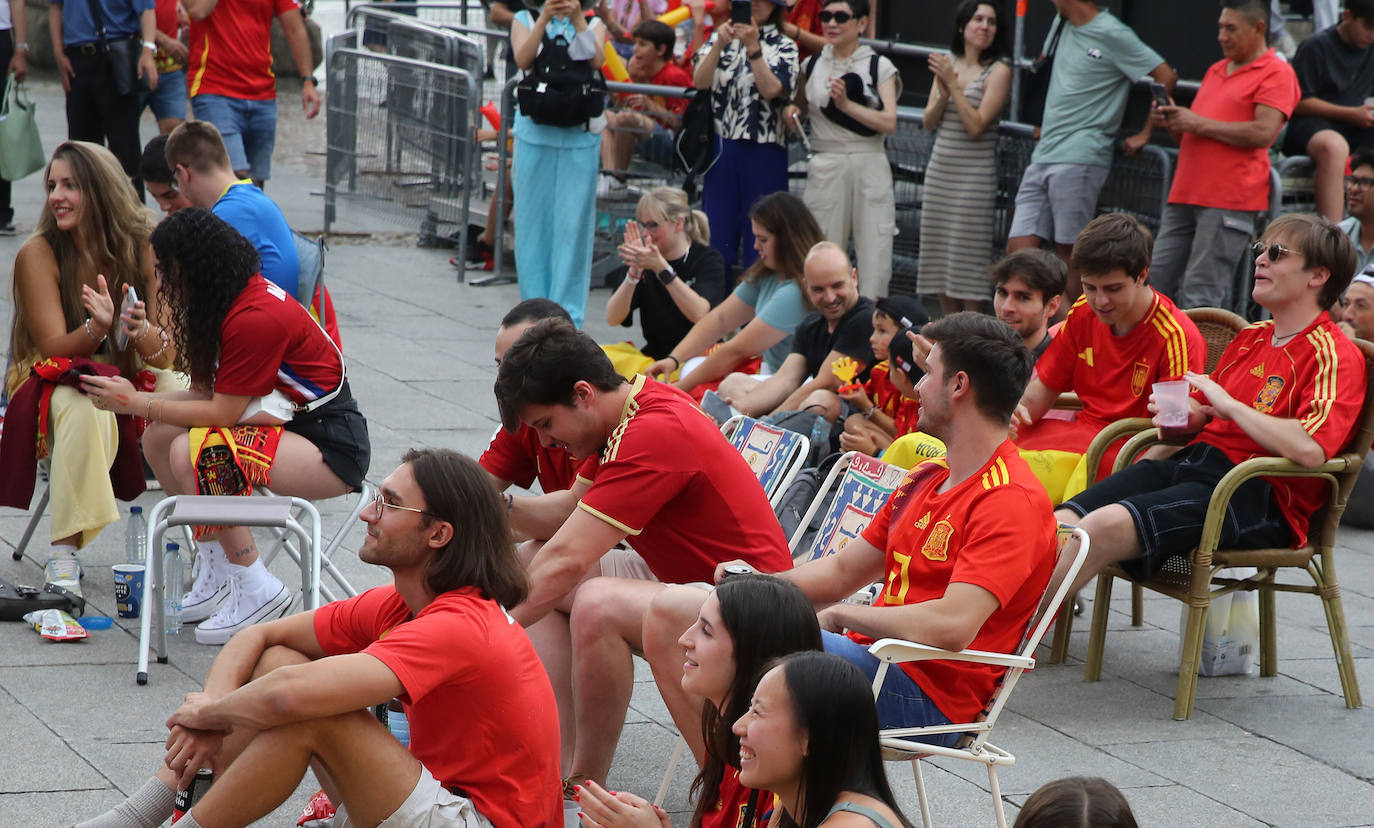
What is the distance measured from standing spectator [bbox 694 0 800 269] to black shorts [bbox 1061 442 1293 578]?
4530mm

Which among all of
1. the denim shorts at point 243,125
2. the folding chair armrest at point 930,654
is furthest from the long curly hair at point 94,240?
the denim shorts at point 243,125

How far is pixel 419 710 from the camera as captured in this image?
130 inches

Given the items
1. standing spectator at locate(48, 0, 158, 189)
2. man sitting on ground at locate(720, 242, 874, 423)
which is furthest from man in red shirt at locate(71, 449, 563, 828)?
standing spectator at locate(48, 0, 158, 189)

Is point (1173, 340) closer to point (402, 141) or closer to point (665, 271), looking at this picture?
point (665, 271)

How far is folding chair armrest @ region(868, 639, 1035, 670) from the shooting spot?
11.0 feet

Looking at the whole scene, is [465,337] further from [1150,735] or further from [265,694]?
[265,694]

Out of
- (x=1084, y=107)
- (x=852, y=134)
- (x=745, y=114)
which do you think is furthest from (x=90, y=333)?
(x=1084, y=107)

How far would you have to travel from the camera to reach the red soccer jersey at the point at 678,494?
154 inches

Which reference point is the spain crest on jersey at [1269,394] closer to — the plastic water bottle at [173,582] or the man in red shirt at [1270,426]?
the man in red shirt at [1270,426]

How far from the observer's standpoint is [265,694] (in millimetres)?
3160

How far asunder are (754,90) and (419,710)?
6.45 metres

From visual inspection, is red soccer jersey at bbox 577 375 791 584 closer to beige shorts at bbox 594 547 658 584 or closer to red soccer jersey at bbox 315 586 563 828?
beige shorts at bbox 594 547 658 584

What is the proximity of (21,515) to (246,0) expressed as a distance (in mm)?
5154

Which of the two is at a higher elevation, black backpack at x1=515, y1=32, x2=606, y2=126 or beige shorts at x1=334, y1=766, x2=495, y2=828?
black backpack at x1=515, y1=32, x2=606, y2=126
